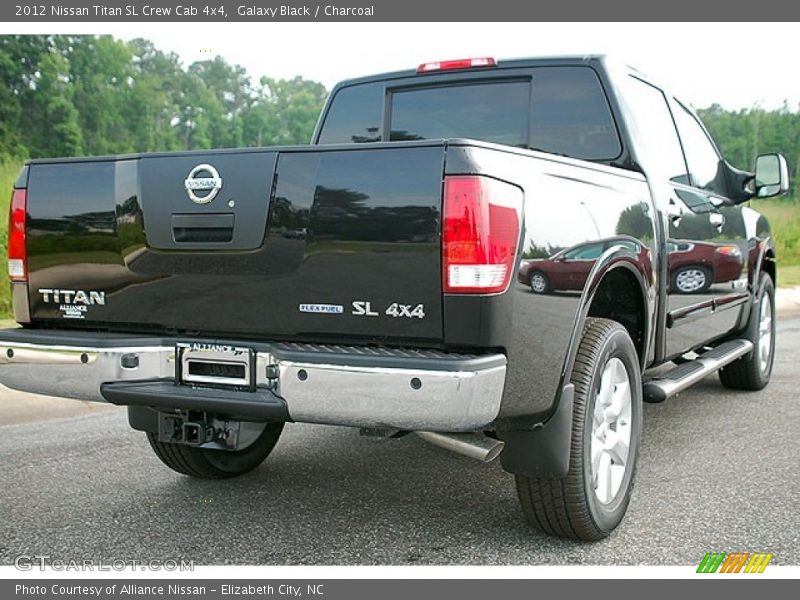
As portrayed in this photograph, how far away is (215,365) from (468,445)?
996mm

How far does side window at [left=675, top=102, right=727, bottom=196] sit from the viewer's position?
5016 mm

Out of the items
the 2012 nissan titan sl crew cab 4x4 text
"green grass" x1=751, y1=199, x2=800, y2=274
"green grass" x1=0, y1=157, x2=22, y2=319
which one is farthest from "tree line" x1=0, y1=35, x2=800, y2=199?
the 2012 nissan titan sl crew cab 4x4 text

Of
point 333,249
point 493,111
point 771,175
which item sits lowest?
point 333,249

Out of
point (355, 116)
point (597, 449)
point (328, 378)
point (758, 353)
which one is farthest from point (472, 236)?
point (758, 353)

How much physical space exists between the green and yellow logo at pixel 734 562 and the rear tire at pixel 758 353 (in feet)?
9.84

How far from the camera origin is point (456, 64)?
4473 mm

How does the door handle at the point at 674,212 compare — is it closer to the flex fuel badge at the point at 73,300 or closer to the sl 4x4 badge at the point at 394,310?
the sl 4x4 badge at the point at 394,310

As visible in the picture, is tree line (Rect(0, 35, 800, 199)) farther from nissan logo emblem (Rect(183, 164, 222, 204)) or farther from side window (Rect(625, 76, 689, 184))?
nissan logo emblem (Rect(183, 164, 222, 204))

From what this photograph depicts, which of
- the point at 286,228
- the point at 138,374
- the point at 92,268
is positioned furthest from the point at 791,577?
the point at 92,268

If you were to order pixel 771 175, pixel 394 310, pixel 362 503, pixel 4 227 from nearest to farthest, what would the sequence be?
1. pixel 394 310
2. pixel 362 503
3. pixel 771 175
4. pixel 4 227

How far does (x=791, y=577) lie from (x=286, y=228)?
217cm

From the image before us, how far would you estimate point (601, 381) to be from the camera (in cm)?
334

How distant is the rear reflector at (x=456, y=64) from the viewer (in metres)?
4.37

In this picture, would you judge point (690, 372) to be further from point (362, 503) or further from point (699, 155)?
point (362, 503)
